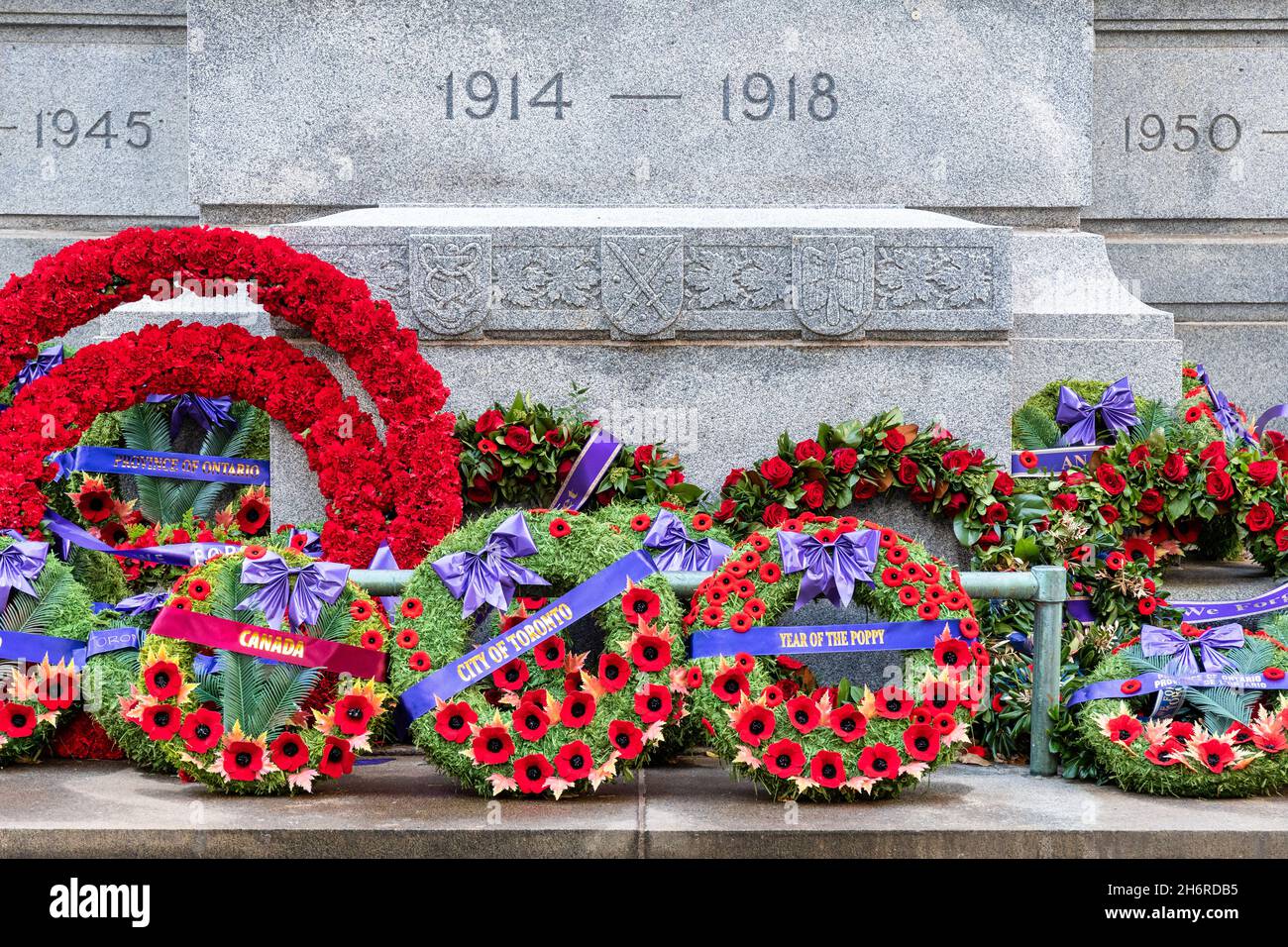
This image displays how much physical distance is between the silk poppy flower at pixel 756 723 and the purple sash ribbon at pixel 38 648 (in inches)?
96.3

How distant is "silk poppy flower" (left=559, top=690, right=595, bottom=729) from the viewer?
5.17 meters

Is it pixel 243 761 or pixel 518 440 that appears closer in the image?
pixel 243 761

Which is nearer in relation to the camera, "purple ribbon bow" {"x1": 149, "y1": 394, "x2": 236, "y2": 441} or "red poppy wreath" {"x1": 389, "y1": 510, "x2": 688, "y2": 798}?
"red poppy wreath" {"x1": 389, "y1": 510, "x2": 688, "y2": 798}

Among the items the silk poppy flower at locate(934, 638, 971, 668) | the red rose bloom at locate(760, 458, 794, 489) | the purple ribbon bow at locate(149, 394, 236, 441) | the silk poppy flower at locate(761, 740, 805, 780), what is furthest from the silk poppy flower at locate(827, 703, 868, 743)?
the purple ribbon bow at locate(149, 394, 236, 441)

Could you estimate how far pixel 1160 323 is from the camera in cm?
854

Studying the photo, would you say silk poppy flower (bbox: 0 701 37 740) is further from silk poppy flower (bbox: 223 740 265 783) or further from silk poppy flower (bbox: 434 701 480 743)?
silk poppy flower (bbox: 434 701 480 743)

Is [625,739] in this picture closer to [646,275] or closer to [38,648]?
[38,648]

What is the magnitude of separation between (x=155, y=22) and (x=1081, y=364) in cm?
611

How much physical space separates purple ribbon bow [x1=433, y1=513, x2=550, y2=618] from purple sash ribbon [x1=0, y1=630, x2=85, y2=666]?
55.0 inches

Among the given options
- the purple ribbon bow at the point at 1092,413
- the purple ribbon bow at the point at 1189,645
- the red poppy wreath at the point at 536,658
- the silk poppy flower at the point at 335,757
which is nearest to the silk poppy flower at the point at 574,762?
the red poppy wreath at the point at 536,658

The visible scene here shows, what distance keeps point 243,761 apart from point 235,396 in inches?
93.9

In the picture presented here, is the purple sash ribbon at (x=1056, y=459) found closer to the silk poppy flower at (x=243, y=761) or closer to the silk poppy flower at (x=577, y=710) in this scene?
the silk poppy flower at (x=577, y=710)

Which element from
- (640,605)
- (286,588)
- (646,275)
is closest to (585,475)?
(646,275)

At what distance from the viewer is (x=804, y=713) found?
16.8ft
